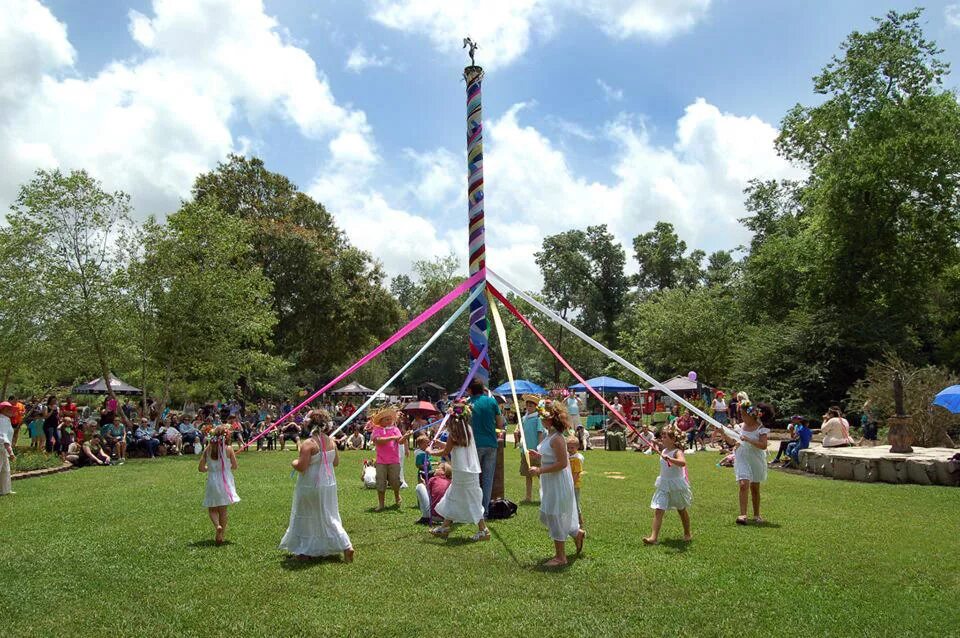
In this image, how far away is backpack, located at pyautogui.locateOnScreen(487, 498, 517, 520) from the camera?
333 inches

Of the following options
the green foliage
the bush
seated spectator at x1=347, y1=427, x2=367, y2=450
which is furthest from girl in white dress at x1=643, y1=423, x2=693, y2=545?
the green foliage

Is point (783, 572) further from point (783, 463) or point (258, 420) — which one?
point (258, 420)

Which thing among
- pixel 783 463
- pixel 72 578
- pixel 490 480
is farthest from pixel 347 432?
pixel 72 578

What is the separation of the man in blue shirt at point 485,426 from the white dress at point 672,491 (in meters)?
1.93

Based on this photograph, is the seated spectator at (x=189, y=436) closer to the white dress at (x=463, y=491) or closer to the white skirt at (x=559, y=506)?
the white dress at (x=463, y=491)

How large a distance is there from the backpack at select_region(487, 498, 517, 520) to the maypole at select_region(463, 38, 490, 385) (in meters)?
1.50

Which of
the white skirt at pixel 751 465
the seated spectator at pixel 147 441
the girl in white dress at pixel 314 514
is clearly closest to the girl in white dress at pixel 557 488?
the girl in white dress at pixel 314 514

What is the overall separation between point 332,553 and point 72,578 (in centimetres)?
221

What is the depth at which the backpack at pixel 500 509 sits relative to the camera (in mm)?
8453

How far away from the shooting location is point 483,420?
26.1 ft

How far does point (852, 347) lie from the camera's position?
24.4 m

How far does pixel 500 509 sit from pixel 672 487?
7.45 ft

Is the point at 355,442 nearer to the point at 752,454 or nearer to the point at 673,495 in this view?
the point at 752,454

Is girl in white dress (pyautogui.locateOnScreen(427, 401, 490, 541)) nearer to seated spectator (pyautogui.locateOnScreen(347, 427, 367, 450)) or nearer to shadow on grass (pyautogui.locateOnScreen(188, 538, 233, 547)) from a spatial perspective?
shadow on grass (pyautogui.locateOnScreen(188, 538, 233, 547))
